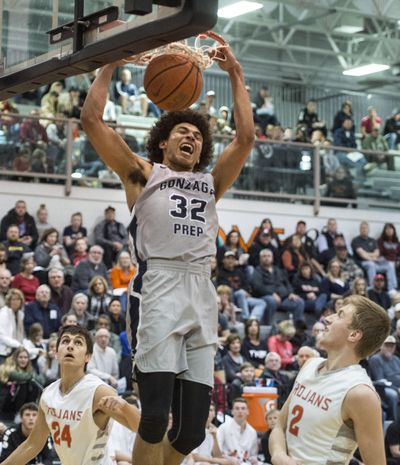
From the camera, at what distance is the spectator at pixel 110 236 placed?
16.5 m

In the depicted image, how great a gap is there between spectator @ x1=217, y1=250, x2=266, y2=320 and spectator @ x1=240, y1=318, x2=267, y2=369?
135 centimetres

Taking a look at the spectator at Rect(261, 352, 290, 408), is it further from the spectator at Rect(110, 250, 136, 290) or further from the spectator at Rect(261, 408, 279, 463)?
the spectator at Rect(110, 250, 136, 290)

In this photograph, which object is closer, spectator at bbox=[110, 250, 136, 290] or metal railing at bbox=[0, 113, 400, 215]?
spectator at bbox=[110, 250, 136, 290]

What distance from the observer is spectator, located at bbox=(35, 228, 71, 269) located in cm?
1548

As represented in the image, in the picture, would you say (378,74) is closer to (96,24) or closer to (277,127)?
(277,127)

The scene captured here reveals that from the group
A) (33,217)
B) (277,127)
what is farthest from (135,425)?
(277,127)

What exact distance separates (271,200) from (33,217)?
16.3ft

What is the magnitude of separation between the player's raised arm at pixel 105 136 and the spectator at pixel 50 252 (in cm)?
994

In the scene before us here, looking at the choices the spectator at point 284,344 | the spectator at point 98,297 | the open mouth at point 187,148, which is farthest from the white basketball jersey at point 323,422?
the spectator at point 284,344

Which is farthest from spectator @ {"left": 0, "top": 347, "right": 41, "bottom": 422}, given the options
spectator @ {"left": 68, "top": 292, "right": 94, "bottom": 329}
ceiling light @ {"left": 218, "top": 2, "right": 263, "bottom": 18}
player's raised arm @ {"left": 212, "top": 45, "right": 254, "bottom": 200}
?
ceiling light @ {"left": 218, "top": 2, "right": 263, "bottom": 18}

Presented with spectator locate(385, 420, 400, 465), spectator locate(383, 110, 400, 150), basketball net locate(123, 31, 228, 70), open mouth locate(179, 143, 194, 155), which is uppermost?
spectator locate(383, 110, 400, 150)

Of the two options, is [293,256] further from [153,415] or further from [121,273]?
[153,415]

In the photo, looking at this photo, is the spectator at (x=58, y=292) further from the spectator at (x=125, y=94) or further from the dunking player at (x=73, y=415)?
the dunking player at (x=73, y=415)

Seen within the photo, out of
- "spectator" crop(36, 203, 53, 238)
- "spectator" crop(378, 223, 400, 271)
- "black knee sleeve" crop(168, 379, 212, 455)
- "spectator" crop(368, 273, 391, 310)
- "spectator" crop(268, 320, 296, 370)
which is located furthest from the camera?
"spectator" crop(378, 223, 400, 271)
